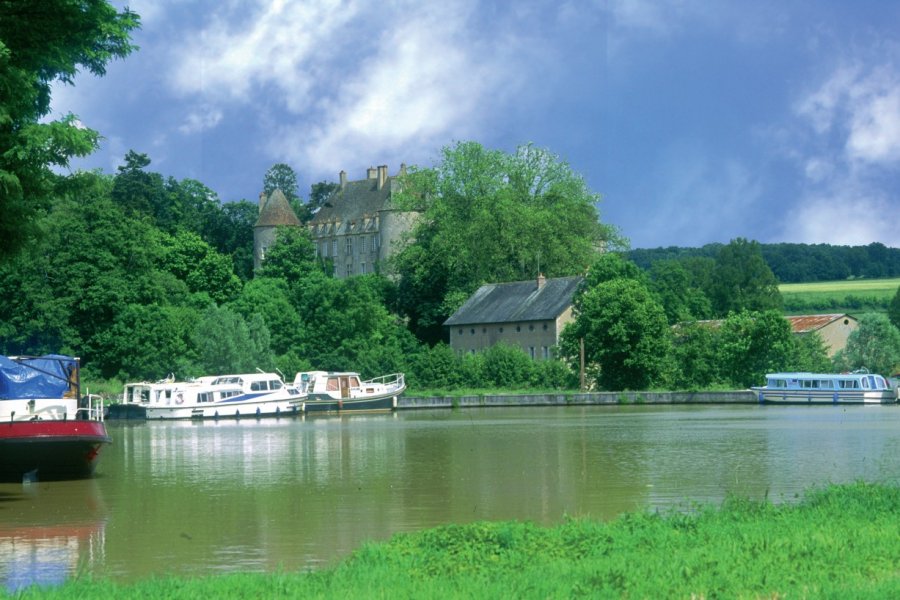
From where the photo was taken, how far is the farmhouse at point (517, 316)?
309ft

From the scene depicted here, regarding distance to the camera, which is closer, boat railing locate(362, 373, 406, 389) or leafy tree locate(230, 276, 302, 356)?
boat railing locate(362, 373, 406, 389)

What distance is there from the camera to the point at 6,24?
19828 millimetres

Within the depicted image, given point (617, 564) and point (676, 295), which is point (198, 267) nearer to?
point (676, 295)

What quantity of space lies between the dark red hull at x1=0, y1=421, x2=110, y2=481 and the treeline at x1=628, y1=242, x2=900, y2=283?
135750 mm

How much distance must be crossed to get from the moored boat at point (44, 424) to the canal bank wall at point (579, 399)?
44.8 metres

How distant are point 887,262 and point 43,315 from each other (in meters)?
115

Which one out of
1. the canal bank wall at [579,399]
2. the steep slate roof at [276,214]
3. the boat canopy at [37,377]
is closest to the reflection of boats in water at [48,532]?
the boat canopy at [37,377]

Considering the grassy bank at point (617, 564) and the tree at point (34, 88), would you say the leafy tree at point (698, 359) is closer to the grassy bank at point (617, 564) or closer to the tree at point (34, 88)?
the tree at point (34, 88)

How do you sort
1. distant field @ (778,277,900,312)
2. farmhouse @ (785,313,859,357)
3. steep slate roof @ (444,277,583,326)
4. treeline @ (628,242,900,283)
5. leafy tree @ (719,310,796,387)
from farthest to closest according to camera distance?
1. treeline @ (628,242,900,283)
2. distant field @ (778,277,900,312)
3. farmhouse @ (785,313,859,357)
4. steep slate roof @ (444,277,583,326)
5. leafy tree @ (719,310,796,387)

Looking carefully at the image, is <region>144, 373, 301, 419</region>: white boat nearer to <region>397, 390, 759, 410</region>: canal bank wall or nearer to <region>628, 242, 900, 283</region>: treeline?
<region>397, 390, 759, 410</region>: canal bank wall

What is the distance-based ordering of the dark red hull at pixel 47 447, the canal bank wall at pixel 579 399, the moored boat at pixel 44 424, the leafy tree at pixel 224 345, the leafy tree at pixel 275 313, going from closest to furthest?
the dark red hull at pixel 47 447
the moored boat at pixel 44 424
the canal bank wall at pixel 579 399
the leafy tree at pixel 224 345
the leafy tree at pixel 275 313

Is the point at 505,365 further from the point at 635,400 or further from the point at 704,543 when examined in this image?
the point at 704,543

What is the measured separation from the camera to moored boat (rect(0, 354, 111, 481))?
28.7 metres

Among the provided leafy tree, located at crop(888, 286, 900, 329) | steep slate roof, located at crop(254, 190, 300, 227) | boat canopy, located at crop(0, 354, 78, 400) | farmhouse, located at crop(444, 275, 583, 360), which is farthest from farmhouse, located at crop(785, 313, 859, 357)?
boat canopy, located at crop(0, 354, 78, 400)
